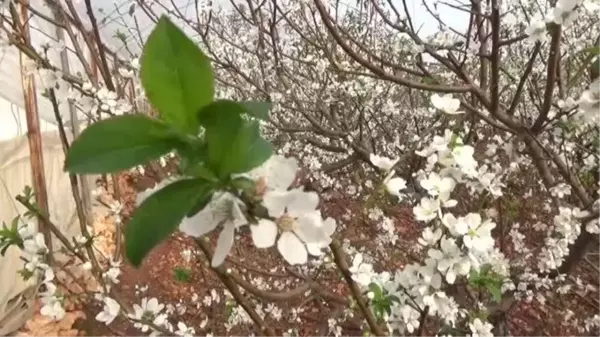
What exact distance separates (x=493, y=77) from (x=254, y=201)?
1.15m

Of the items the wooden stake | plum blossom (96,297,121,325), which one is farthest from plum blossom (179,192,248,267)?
the wooden stake

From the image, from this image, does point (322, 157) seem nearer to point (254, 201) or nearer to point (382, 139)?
point (382, 139)

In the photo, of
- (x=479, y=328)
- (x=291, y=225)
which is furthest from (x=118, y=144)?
(x=479, y=328)

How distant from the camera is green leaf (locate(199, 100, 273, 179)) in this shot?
492 mm

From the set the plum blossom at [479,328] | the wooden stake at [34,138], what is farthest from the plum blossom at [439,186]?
the wooden stake at [34,138]

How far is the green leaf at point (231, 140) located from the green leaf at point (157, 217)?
0.03 metres

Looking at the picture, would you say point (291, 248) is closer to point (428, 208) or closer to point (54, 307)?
point (428, 208)

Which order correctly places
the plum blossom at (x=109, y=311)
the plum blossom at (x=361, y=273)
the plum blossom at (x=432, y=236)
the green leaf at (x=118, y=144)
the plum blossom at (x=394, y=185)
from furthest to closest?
the plum blossom at (x=109, y=311), the plum blossom at (x=361, y=273), the plum blossom at (x=432, y=236), the plum blossom at (x=394, y=185), the green leaf at (x=118, y=144)

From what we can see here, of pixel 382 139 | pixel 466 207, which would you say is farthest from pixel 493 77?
pixel 382 139

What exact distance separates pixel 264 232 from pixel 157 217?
87 mm

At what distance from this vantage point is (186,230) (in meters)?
0.55

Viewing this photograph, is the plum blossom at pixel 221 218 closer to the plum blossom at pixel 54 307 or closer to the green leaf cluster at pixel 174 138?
the green leaf cluster at pixel 174 138

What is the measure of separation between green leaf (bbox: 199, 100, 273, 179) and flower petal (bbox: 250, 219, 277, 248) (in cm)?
5

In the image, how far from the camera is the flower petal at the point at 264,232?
0.55 metres
